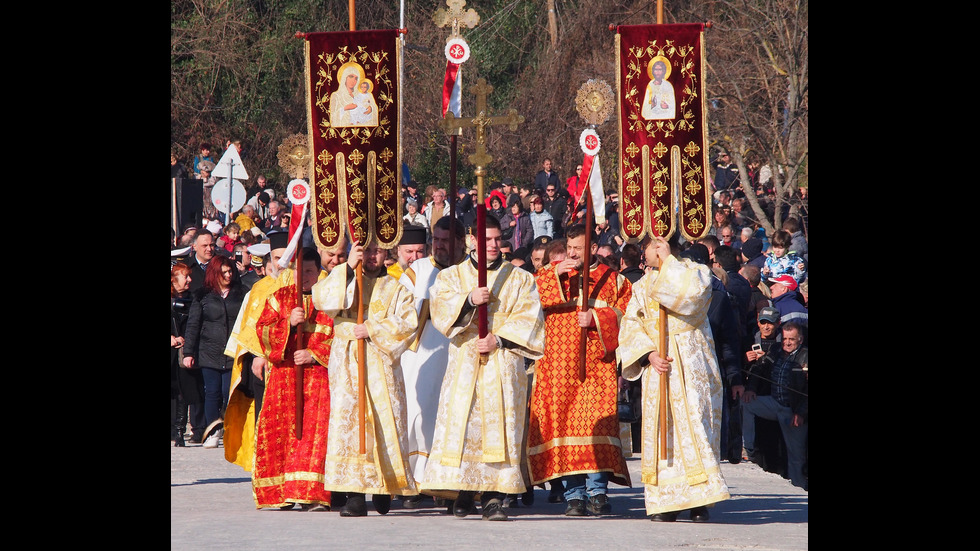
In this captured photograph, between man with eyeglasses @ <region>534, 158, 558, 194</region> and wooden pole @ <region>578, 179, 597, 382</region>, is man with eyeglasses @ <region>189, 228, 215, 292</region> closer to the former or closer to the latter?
wooden pole @ <region>578, 179, 597, 382</region>

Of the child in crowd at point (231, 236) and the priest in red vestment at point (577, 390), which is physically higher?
A: the child in crowd at point (231, 236)

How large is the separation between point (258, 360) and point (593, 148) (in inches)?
109

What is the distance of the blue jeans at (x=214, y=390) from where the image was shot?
13914 mm

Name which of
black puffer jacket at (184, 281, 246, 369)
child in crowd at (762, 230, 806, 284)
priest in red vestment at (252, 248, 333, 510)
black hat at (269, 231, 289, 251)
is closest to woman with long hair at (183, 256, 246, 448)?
black puffer jacket at (184, 281, 246, 369)

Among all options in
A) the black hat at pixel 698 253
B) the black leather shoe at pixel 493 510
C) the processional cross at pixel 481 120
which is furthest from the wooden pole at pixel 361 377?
the black hat at pixel 698 253

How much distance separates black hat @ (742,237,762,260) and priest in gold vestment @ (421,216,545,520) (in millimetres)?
6980

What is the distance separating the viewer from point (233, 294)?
14.0 metres

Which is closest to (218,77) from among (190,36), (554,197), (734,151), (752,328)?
(190,36)

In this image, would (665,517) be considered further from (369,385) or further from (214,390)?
(214,390)

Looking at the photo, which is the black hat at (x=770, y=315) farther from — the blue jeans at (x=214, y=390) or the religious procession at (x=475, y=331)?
the blue jeans at (x=214, y=390)

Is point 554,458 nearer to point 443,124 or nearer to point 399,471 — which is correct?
point 399,471

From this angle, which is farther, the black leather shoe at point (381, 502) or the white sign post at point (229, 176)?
the white sign post at point (229, 176)

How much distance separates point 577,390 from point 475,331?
40.0 inches

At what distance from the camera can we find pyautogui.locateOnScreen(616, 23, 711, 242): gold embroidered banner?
9641mm
